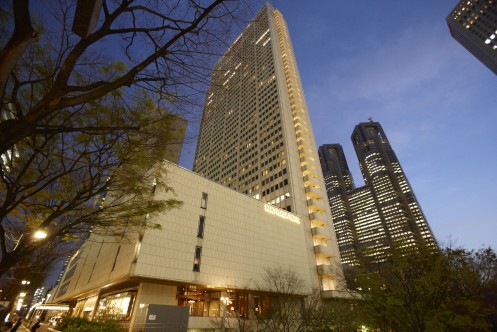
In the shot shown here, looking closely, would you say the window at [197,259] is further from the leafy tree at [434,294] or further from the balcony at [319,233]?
the balcony at [319,233]

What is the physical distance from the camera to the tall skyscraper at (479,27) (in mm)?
90438

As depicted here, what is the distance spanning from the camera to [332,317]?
797 inches

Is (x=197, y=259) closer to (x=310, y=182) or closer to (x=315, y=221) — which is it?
(x=315, y=221)

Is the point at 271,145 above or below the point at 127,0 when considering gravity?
above

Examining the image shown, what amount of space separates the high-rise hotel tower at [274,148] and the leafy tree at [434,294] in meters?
28.1

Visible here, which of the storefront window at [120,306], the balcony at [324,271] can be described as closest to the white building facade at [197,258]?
the storefront window at [120,306]

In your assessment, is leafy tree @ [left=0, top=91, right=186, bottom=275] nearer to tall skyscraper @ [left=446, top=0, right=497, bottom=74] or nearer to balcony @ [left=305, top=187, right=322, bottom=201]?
balcony @ [left=305, top=187, right=322, bottom=201]

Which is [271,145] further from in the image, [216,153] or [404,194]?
[404,194]

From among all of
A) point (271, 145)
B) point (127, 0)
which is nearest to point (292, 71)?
point (271, 145)

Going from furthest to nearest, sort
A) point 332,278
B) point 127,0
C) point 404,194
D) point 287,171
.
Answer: point 404,194 → point 287,171 → point 332,278 → point 127,0

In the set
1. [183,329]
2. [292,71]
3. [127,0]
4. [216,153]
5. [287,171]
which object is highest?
[292,71]

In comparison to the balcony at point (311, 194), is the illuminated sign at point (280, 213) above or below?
below

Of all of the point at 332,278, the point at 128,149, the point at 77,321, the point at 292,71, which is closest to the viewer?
the point at 128,149

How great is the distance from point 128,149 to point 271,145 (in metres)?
51.4
